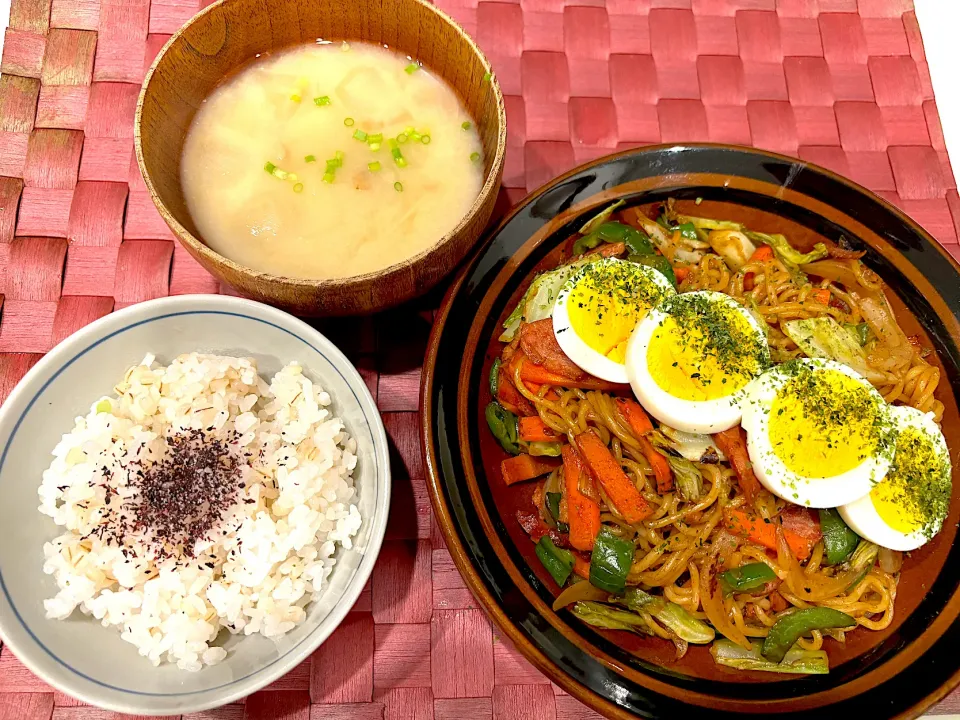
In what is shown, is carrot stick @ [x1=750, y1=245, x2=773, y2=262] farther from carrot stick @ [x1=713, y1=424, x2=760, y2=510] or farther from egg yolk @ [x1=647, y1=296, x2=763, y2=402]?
carrot stick @ [x1=713, y1=424, x2=760, y2=510]

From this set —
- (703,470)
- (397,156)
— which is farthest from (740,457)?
(397,156)

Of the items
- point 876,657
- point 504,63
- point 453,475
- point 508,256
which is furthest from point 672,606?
point 504,63

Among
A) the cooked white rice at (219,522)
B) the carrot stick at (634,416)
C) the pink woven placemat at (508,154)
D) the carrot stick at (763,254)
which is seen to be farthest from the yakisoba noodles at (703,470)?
the cooked white rice at (219,522)

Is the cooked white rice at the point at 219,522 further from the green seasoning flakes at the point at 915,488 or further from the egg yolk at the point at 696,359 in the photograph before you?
the green seasoning flakes at the point at 915,488

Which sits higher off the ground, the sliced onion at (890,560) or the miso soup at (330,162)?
the miso soup at (330,162)

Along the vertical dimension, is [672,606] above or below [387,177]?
below

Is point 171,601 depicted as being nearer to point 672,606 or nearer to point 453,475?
point 453,475

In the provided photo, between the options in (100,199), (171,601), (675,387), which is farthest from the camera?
(100,199)
